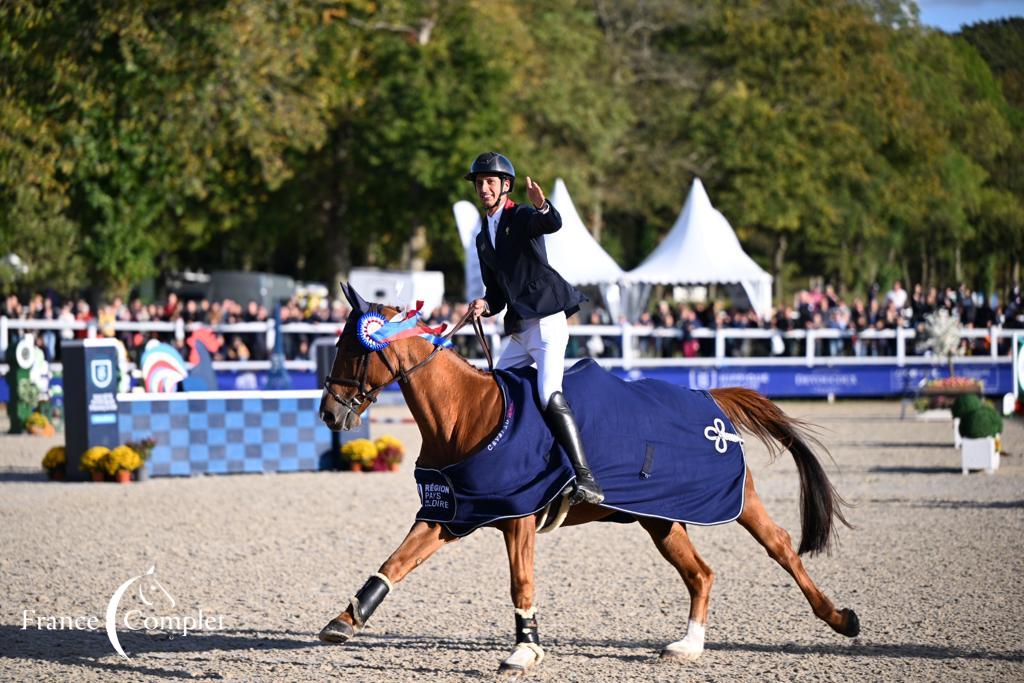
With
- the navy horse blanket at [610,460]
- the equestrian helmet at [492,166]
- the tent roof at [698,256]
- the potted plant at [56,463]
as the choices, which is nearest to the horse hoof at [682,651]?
the navy horse blanket at [610,460]

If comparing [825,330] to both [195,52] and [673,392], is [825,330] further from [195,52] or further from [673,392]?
[673,392]

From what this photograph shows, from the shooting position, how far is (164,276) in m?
48.6

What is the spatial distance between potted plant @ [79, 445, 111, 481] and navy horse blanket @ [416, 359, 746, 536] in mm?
8276

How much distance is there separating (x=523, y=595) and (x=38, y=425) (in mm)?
14891

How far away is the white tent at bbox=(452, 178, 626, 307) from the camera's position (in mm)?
26375

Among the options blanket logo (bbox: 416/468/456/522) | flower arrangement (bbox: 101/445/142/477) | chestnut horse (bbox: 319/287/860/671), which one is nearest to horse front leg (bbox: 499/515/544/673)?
chestnut horse (bbox: 319/287/860/671)

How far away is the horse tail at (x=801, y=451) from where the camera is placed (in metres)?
7.27

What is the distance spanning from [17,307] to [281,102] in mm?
6743

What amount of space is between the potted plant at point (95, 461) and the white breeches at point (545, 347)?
329 inches

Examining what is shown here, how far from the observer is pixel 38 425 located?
758 inches

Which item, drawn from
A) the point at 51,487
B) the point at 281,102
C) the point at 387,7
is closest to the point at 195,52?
the point at 281,102

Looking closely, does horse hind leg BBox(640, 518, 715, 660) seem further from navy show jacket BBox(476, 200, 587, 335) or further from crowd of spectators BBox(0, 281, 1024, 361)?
crowd of spectators BBox(0, 281, 1024, 361)

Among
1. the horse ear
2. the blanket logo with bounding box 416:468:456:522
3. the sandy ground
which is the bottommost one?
the sandy ground

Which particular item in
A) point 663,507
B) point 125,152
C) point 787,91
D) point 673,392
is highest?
point 787,91
